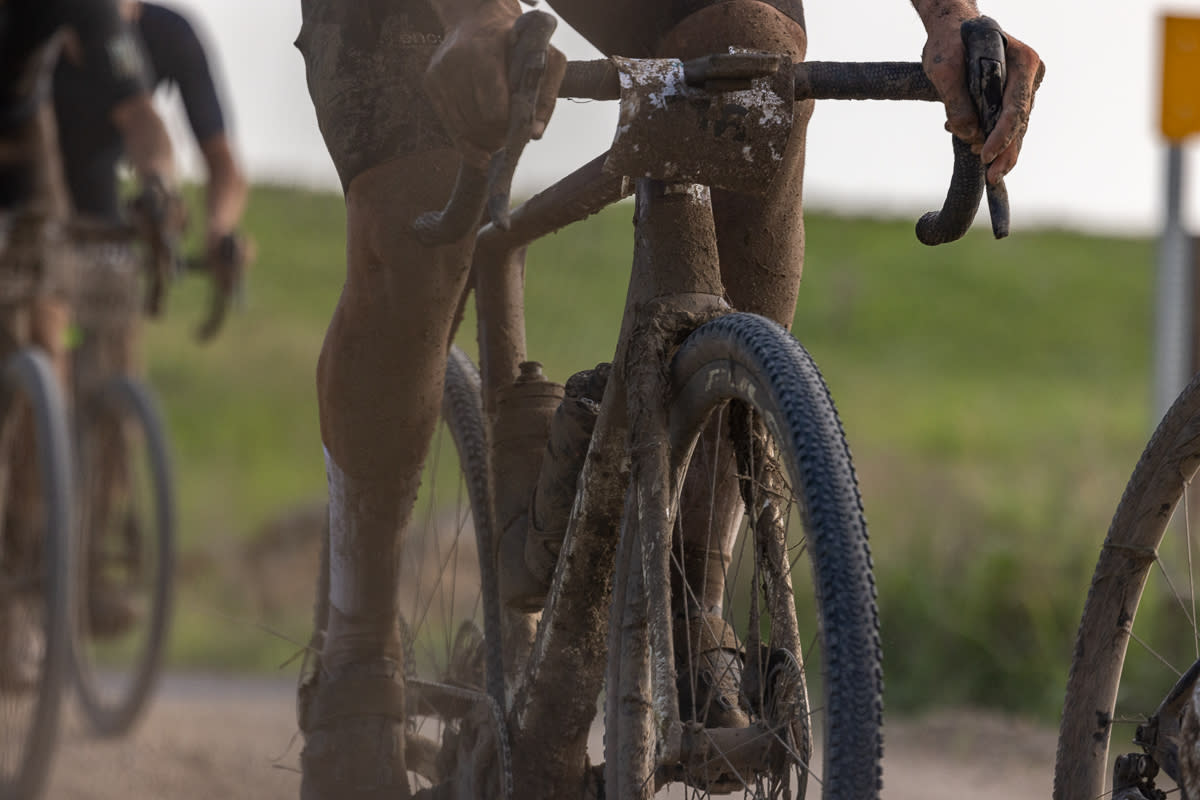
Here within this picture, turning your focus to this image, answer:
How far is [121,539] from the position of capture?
5195mm

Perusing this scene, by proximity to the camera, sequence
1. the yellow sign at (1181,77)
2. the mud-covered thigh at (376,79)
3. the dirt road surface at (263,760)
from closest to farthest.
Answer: the mud-covered thigh at (376,79)
the dirt road surface at (263,760)
the yellow sign at (1181,77)

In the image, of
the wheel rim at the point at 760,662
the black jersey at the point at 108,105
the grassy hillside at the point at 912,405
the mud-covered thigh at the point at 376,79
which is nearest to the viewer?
the wheel rim at the point at 760,662

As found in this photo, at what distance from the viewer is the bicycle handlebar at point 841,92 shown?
1618 millimetres

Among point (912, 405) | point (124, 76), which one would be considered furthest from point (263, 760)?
point (912, 405)

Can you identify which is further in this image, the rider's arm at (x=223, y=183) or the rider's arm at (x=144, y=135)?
the rider's arm at (x=223, y=183)

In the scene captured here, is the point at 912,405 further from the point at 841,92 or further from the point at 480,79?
the point at 480,79

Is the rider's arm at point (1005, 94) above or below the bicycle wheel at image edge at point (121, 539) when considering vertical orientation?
below

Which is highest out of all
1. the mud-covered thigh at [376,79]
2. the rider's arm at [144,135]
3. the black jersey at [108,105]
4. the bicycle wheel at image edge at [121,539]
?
the black jersey at [108,105]

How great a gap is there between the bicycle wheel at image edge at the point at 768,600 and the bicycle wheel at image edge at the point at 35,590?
7.56ft

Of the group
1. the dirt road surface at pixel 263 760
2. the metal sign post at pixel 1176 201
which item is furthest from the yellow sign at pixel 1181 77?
the dirt road surface at pixel 263 760

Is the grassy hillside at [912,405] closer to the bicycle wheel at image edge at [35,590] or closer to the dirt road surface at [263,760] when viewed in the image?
the dirt road surface at [263,760]

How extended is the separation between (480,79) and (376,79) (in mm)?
537

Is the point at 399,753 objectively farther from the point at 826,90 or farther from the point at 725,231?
the point at 826,90

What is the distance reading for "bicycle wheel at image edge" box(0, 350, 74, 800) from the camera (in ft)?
12.4
